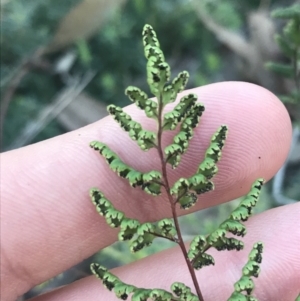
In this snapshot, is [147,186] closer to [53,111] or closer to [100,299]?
[100,299]

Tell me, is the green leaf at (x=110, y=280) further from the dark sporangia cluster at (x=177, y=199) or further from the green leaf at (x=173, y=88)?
the green leaf at (x=173, y=88)

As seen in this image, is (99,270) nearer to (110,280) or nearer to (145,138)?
(110,280)

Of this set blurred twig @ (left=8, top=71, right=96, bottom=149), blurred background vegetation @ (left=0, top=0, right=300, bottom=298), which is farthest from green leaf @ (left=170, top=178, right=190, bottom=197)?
blurred twig @ (left=8, top=71, right=96, bottom=149)

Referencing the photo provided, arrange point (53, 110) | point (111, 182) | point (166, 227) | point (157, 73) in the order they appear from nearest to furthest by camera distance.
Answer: point (157, 73) → point (166, 227) → point (111, 182) → point (53, 110)

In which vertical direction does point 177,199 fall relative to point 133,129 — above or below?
below

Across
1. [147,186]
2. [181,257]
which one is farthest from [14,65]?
[147,186]

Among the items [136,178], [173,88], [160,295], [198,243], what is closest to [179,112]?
[173,88]

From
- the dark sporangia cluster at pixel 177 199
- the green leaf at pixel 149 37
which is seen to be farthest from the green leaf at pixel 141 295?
the green leaf at pixel 149 37

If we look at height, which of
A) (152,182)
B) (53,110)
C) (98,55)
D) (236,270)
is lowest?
(236,270)
